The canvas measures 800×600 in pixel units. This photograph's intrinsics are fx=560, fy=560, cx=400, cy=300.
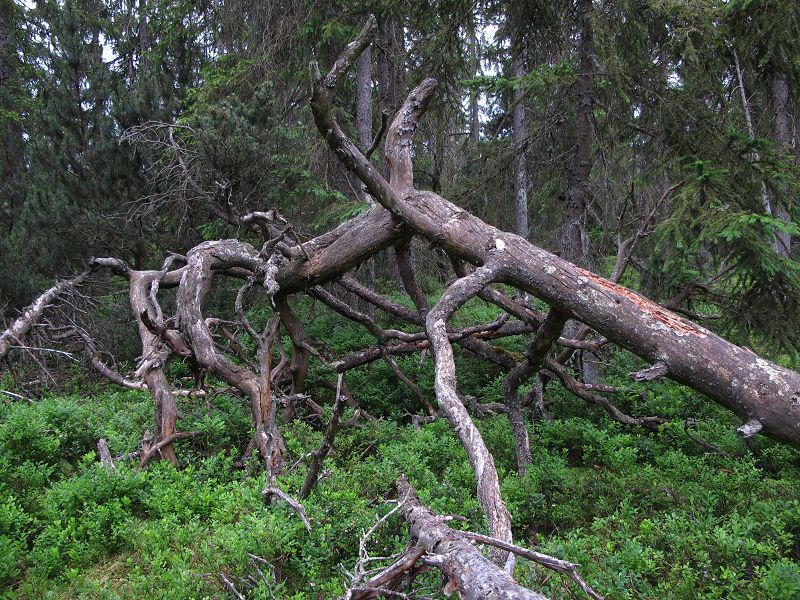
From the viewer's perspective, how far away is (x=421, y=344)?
22.0ft

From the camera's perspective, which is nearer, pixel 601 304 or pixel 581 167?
pixel 601 304

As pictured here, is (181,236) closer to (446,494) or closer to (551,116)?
(551,116)

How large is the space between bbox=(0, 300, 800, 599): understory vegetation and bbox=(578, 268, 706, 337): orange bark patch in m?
1.33

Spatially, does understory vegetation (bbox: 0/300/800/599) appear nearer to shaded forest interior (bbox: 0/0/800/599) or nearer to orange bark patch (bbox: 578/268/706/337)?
shaded forest interior (bbox: 0/0/800/599)

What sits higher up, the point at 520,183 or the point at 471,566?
the point at 520,183

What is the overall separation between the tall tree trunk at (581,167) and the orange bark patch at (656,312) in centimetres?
273

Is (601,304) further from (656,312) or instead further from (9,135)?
(9,135)

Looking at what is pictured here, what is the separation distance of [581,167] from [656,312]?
12.0ft

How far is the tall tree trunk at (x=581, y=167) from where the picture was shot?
7.37 m

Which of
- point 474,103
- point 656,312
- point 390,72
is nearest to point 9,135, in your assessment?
point 390,72

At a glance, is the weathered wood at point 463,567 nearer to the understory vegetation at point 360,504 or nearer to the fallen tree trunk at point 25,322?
the understory vegetation at point 360,504

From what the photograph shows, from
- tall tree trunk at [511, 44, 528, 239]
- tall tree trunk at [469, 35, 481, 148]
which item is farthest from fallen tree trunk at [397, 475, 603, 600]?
tall tree trunk at [469, 35, 481, 148]

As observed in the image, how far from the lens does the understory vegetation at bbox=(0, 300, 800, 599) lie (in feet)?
11.1

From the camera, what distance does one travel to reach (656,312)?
14.5 ft
